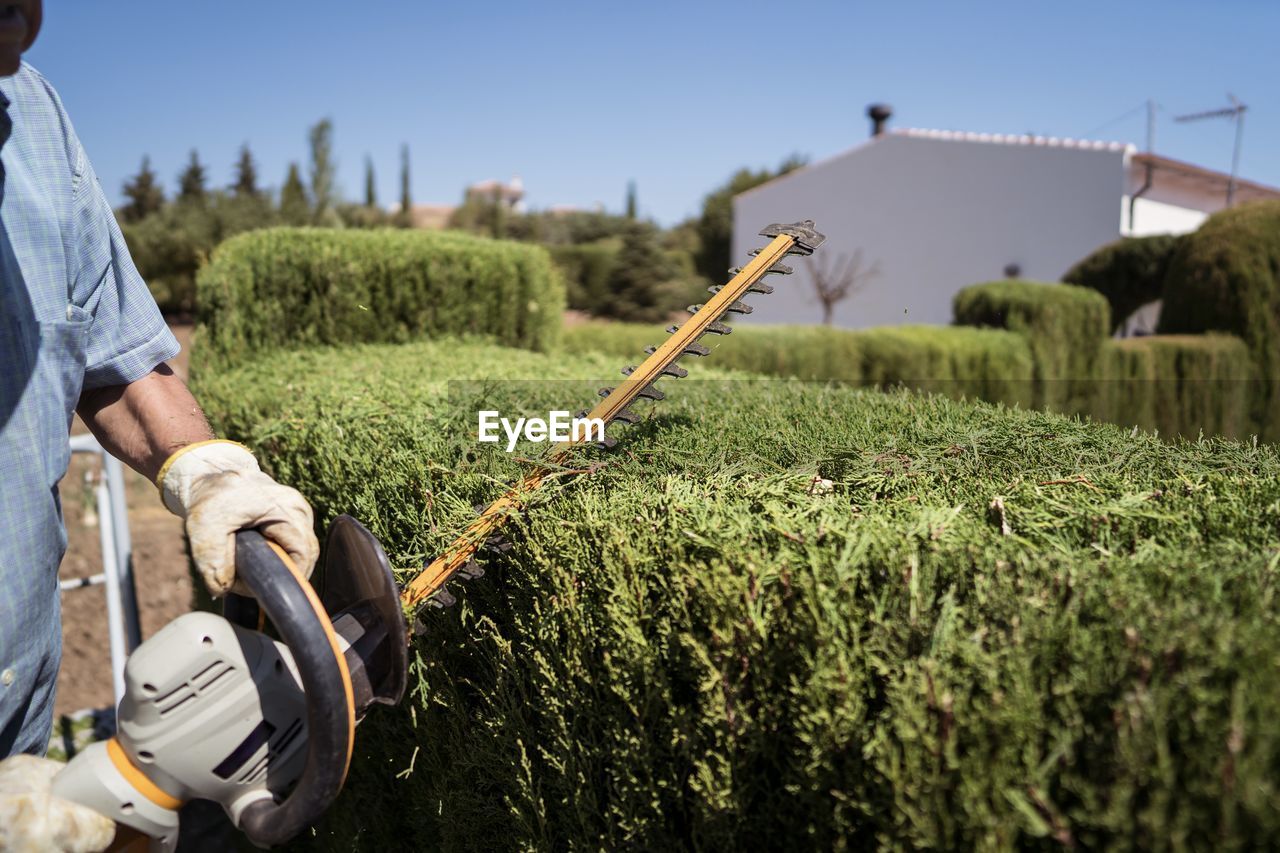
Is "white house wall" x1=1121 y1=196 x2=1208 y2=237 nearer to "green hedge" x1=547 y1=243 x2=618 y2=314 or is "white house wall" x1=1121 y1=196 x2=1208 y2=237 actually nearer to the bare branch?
the bare branch

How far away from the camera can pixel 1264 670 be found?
920 mm

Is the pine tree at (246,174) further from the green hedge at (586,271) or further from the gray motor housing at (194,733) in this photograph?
the gray motor housing at (194,733)

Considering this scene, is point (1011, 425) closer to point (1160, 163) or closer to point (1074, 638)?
point (1074, 638)

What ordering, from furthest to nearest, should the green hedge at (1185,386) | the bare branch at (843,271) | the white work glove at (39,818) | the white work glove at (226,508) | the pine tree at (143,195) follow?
the pine tree at (143,195) → the bare branch at (843,271) → the green hedge at (1185,386) → the white work glove at (226,508) → the white work glove at (39,818)

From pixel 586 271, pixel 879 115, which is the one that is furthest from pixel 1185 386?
pixel 586 271

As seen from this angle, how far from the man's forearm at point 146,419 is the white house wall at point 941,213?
22.3 metres

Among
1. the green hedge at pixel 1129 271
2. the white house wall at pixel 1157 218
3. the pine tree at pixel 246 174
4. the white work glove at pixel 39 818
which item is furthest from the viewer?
the pine tree at pixel 246 174

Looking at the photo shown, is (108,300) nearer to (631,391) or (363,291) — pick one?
(631,391)

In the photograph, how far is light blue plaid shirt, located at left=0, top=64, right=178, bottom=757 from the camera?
1.63 meters

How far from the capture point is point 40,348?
1688 millimetres

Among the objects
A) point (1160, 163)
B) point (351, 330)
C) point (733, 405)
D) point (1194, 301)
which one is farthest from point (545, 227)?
point (733, 405)

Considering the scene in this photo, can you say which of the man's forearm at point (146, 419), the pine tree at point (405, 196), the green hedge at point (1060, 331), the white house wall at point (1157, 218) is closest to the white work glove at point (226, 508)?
the man's forearm at point (146, 419)

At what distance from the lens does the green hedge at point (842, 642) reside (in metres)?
0.96

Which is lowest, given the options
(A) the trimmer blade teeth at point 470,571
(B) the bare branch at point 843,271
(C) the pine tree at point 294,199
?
(A) the trimmer blade teeth at point 470,571
